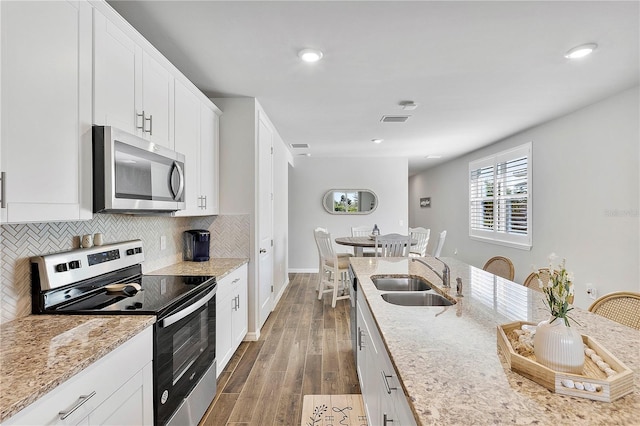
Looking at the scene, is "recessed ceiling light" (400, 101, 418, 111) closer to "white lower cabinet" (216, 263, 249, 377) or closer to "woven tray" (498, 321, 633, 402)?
"white lower cabinet" (216, 263, 249, 377)

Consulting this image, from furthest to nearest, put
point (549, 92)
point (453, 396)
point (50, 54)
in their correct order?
1. point (549, 92)
2. point (50, 54)
3. point (453, 396)

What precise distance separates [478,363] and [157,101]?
221cm

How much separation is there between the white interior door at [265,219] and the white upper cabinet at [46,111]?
2.00 meters

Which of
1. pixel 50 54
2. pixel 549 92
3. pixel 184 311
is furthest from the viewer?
pixel 549 92

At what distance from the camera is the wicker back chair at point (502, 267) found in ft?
8.66

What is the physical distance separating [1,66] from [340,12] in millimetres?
1531

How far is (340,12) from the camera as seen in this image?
6.04 feet

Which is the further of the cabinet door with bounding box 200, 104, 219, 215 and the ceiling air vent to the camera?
the ceiling air vent

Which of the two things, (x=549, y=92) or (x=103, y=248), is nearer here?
(x=103, y=248)

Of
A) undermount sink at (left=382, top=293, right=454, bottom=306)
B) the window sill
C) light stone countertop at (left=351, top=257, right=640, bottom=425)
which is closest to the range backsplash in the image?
light stone countertop at (left=351, top=257, right=640, bottom=425)

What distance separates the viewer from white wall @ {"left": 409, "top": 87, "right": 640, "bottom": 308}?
312 cm

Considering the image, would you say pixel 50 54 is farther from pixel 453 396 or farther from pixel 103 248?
pixel 453 396

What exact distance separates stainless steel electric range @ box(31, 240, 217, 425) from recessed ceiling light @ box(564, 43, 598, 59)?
9.65ft

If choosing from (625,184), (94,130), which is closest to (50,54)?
(94,130)
